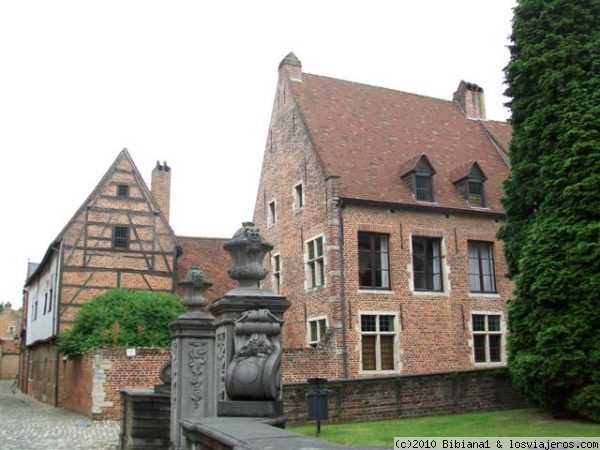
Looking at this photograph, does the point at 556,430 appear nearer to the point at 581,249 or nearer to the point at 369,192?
the point at 581,249

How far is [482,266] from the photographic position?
73.2 feet

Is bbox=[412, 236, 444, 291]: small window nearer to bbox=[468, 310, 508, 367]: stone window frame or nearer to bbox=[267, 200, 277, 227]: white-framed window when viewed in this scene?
bbox=[468, 310, 508, 367]: stone window frame

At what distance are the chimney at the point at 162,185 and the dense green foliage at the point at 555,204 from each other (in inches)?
679

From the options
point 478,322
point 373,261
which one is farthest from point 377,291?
point 478,322

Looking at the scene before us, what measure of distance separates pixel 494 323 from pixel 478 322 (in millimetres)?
673

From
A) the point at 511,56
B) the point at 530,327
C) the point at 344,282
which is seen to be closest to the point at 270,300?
the point at 530,327

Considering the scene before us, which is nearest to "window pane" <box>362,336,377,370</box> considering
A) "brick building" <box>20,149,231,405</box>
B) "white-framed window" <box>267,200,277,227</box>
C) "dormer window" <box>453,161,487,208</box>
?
"dormer window" <box>453,161,487,208</box>

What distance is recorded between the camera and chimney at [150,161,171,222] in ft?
94.9

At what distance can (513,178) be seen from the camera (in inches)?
598

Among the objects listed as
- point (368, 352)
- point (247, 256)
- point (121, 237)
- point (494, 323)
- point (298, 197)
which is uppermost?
point (298, 197)

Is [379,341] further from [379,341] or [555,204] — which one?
[555,204]

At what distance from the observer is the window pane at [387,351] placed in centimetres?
2019

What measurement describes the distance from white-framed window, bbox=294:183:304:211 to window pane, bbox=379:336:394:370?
17.9 feet

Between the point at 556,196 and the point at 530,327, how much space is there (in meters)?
2.80
